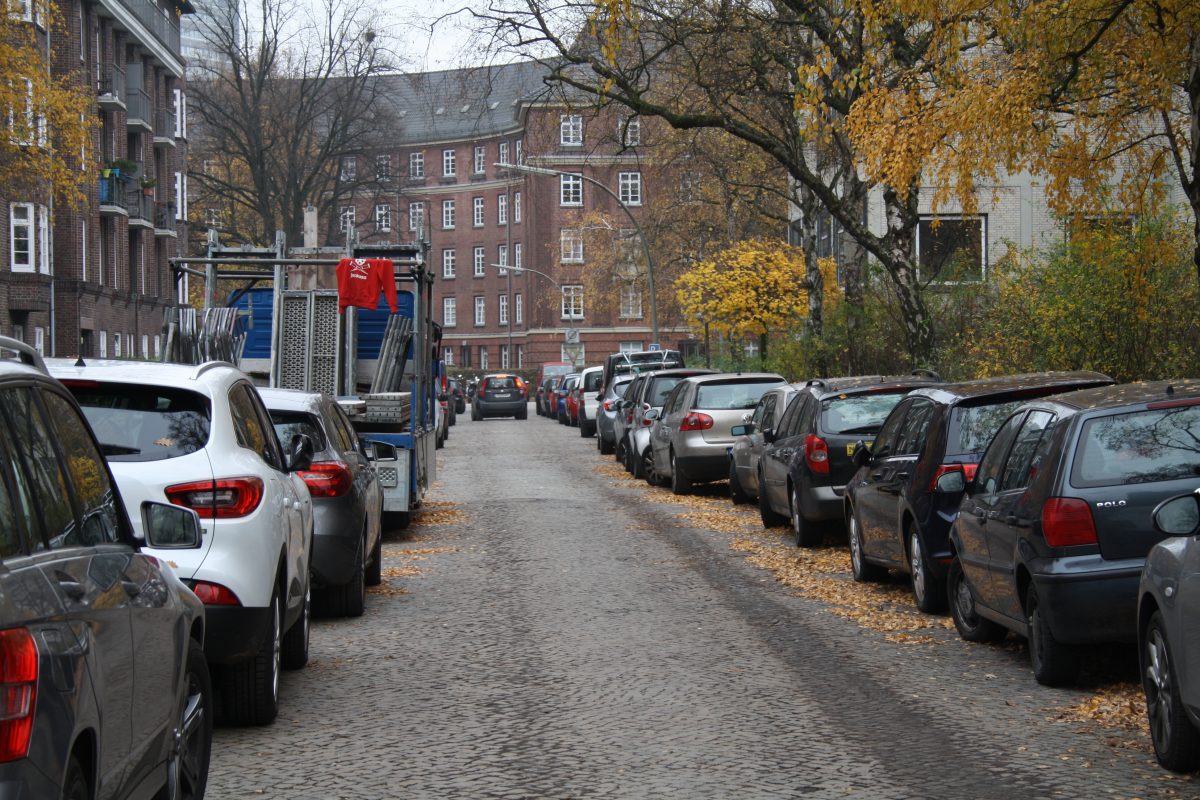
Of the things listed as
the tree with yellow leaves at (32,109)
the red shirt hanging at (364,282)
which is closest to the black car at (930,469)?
the red shirt hanging at (364,282)

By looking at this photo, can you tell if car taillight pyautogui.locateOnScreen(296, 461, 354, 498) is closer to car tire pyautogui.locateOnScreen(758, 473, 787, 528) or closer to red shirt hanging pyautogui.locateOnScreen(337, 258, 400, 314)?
car tire pyautogui.locateOnScreen(758, 473, 787, 528)

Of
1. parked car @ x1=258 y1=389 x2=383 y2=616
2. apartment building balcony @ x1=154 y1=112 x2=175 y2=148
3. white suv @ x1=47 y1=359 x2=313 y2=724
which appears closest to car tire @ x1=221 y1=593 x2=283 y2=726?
white suv @ x1=47 y1=359 x2=313 y2=724

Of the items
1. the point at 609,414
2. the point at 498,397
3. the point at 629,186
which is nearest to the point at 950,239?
the point at 609,414

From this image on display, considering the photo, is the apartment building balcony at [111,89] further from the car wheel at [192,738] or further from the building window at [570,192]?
the car wheel at [192,738]

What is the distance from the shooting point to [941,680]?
27.5 feet

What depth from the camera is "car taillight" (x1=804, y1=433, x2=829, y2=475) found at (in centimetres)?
1449

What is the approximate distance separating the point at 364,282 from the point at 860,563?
748cm

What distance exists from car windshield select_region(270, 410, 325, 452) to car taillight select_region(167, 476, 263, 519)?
3.48 meters

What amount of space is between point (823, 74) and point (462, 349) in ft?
289

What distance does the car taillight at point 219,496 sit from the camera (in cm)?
718

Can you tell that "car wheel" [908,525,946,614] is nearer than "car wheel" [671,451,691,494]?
Yes

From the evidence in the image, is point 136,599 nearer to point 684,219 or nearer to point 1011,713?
point 1011,713

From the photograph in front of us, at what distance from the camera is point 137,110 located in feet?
194

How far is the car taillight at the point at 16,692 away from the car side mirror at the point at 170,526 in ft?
6.93
